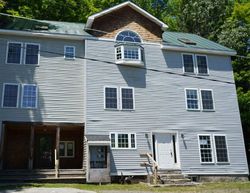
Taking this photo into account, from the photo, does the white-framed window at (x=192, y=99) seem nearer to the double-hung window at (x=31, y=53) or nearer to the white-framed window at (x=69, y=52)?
the white-framed window at (x=69, y=52)

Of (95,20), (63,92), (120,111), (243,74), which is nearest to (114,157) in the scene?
(120,111)

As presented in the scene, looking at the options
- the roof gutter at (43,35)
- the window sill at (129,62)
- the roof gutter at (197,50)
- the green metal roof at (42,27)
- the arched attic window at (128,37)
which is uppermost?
the green metal roof at (42,27)

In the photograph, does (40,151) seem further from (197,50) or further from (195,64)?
(197,50)

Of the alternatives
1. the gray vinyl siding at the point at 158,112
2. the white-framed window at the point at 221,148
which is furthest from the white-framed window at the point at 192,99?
the white-framed window at the point at 221,148

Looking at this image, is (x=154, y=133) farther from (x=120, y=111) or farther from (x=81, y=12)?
(x=81, y=12)

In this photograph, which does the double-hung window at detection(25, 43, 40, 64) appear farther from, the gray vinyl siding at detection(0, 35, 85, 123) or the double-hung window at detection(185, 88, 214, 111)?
the double-hung window at detection(185, 88, 214, 111)

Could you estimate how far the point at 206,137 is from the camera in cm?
2122

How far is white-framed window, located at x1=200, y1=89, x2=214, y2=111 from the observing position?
21852 mm

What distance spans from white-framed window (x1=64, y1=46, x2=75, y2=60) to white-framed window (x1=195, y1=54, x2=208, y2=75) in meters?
8.62

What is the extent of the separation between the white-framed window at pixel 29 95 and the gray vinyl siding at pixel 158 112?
10.3 ft

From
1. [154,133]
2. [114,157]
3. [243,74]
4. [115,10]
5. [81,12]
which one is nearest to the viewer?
[114,157]

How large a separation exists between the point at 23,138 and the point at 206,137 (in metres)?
11.9

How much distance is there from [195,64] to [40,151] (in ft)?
40.5

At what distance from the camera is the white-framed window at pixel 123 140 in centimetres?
1931
